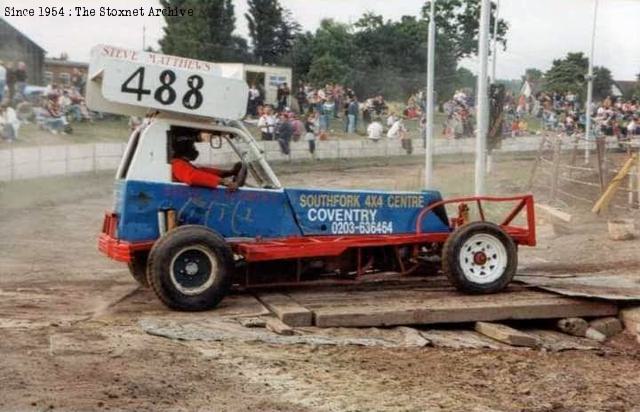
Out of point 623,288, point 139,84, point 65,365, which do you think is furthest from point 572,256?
point 65,365

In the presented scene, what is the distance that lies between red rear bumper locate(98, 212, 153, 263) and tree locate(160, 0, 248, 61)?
21728 mm

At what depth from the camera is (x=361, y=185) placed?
29.1 m

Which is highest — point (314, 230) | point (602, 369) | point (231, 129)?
point (231, 129)

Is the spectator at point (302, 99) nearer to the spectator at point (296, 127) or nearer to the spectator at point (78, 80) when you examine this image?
the spectator at point (296, 127)

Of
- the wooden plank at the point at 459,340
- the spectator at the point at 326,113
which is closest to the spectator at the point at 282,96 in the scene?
the spectator at the point at 326,113

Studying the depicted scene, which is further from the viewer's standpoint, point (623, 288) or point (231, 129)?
point (623, 288)

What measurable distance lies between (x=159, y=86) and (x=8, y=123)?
45.4ft

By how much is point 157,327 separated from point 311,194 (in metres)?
2.66

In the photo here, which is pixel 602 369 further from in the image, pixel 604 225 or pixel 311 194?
pixel 604 225

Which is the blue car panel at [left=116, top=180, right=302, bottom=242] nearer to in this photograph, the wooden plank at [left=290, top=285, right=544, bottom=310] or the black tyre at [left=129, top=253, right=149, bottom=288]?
the black tyre at [left=129, top=253, right=149, bottom=288]

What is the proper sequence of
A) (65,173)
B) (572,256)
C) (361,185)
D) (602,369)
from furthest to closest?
(361,185) → (65,173) → (572,256) → (602,369)

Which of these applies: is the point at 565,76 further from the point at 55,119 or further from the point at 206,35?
the point at 55,119

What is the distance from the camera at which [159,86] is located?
10680 mm

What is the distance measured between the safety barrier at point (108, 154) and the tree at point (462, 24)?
12.5 feet
